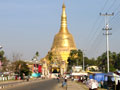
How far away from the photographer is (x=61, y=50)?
151125 mm

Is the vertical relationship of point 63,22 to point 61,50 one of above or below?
above

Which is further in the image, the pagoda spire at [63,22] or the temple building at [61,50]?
the pagoda spire at [63,22]

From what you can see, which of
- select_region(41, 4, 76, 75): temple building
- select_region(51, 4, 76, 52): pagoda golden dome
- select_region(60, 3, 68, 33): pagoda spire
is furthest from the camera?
select_region(51, 4, 76, 52): pagoda golden dome

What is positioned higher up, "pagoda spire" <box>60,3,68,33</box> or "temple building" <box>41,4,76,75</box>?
"pagoda spire" <box>60,3,68,33</box>

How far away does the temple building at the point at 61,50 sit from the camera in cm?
14562

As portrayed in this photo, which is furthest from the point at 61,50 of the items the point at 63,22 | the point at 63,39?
the point at 63,22

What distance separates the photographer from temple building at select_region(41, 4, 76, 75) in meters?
146

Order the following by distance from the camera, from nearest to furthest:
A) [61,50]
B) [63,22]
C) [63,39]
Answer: [63,22], [61,50], [63,39]

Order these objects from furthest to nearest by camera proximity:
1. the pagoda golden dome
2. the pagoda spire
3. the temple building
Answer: the pagoda golden dome < the pagoda spire < the temple building

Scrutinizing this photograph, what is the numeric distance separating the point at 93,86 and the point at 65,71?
129633 mm

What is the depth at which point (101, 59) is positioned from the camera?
109500 mm

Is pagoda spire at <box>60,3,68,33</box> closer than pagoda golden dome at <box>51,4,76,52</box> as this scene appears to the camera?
Yes

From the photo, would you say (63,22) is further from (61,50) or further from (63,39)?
(61,50)

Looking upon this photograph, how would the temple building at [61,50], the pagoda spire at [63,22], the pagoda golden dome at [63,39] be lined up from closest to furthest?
1. the temple building at [61,50]
2. the pagoda spire at [63,22]
3. the pagoda golden dome at [63,39]
